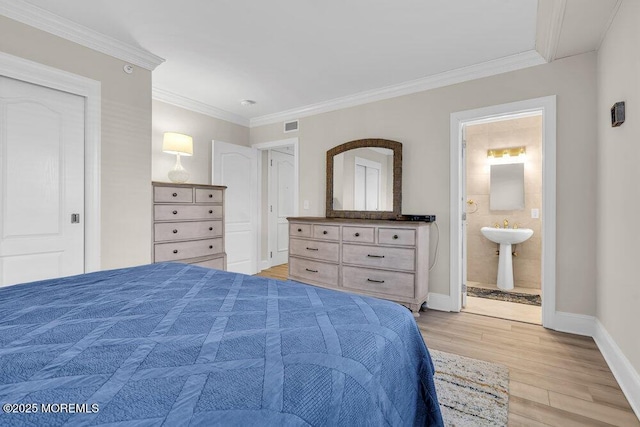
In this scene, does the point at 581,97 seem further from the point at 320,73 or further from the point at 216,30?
the point at 216,30

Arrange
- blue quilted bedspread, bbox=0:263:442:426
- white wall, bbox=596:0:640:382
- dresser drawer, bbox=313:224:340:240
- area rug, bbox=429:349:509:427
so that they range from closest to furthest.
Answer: blue quilted bedspread, bbox=0:263:442:426, area rug, bbox=429:349:509:427, white wall, bbox=596:0:640:382, dresser drawer, bbox=313:224:340:240

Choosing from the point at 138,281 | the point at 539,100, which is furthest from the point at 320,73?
the point at 138,281

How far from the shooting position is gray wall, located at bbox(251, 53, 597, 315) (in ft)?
9.14

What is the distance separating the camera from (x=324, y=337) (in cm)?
90

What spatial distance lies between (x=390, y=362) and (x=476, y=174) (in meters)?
4.56

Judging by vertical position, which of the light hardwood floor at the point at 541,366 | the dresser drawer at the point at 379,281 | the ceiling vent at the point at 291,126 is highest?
the ceiling vent at the point at 291,126

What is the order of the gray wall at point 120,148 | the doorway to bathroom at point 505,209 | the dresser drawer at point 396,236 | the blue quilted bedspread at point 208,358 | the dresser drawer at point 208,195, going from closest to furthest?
1. the blue quilted bedspread at point 208,358
2. the gray wall at point 120,148
3. the dresser drawer at point 396,236
4. the dresser drawer at point 208,195
5. the doorway to bathroom at point 505,209

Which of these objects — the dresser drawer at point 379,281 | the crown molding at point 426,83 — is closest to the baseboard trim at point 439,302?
the dresser drawer at point 379,281

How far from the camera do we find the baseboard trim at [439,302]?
3.47 m

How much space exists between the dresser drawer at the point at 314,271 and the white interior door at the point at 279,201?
1.89 m

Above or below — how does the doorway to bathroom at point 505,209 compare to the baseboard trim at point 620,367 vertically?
above

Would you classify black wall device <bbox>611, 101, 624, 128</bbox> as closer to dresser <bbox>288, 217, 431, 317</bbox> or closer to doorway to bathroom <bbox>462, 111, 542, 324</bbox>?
dresser <bbox>288, 217, 431, 317</bbox>

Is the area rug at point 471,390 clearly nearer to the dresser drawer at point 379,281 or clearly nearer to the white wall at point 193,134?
the dresser drawer at point 379,281

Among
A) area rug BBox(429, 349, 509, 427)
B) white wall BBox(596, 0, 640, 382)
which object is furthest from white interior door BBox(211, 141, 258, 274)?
white wall BBox(596, 0, 640, 382)
